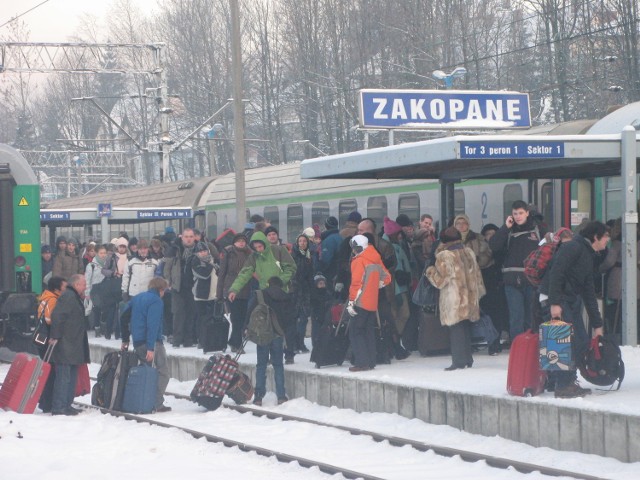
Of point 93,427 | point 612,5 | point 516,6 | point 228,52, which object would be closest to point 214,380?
point 93,427

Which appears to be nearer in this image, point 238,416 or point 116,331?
point 238,416

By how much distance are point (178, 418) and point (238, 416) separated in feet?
2.12

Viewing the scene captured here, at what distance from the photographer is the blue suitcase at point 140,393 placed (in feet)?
44.7

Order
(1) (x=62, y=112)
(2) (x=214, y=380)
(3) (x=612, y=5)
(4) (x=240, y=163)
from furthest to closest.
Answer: (1) (x=62, y=112), (3) (x=612, y=5), (4) (x=240, y=163), (2) (x=214, y=380)

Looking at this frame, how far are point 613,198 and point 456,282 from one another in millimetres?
4069

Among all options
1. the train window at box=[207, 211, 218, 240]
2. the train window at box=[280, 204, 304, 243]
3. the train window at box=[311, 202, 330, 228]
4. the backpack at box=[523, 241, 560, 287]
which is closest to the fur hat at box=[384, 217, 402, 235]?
the backpack at box=[523, 241, 560, 287]

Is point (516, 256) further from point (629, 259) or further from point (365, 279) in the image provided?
point (365, 279)

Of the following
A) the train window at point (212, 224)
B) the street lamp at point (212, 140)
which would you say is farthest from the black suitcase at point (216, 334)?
the street lamp at point (212, 140)

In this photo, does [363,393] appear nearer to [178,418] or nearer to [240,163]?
[178,418]

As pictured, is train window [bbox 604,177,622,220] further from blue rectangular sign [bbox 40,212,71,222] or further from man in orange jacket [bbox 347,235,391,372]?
blue rectangular sign [bbox 40,212,71,222]

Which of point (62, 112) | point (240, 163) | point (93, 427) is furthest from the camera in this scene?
point (62, 112)

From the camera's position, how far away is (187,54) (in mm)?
61562

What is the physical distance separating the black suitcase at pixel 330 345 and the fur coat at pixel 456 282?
1.55 metres

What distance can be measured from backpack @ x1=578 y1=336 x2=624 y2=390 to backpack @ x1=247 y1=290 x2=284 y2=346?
3.85 meters
